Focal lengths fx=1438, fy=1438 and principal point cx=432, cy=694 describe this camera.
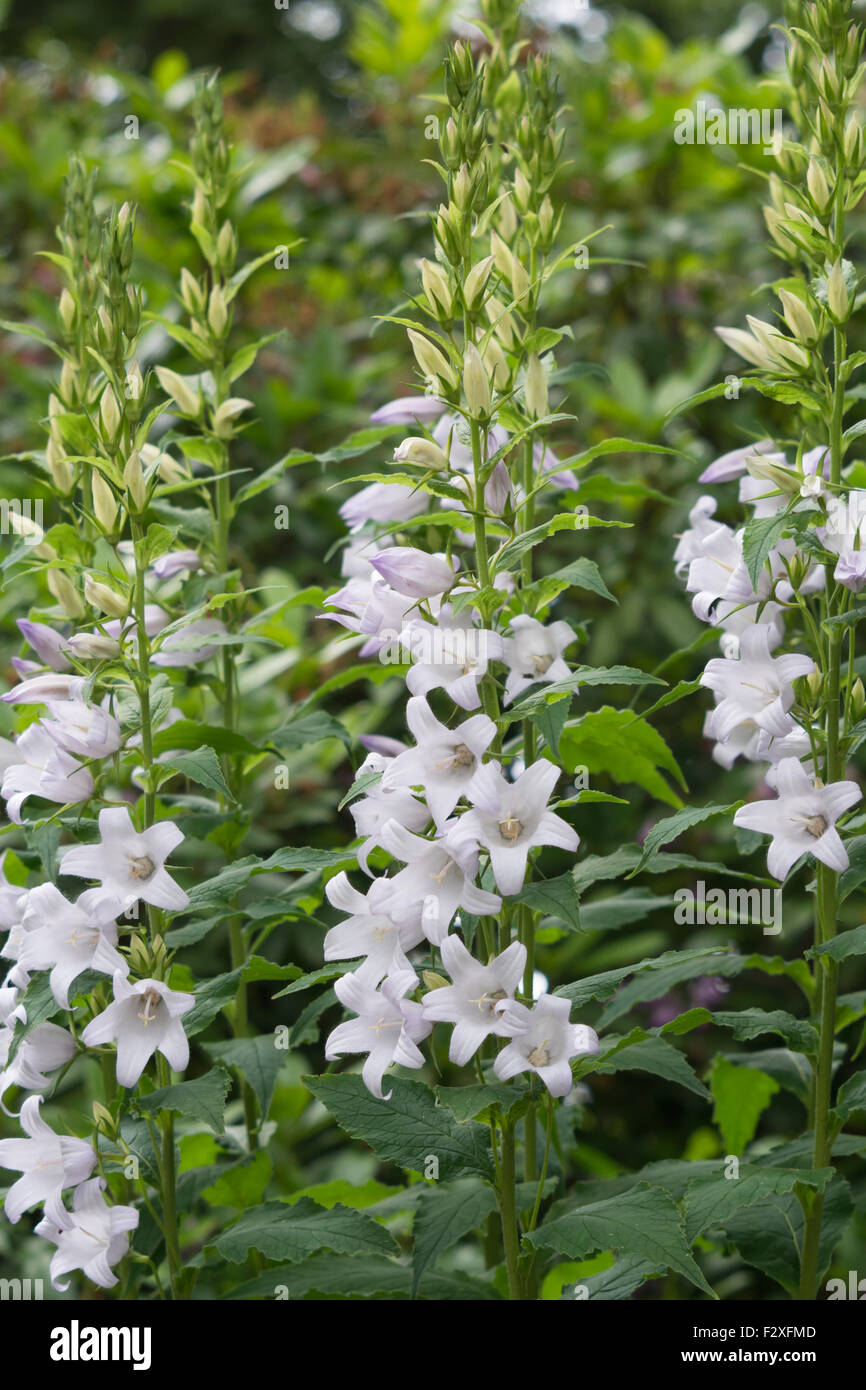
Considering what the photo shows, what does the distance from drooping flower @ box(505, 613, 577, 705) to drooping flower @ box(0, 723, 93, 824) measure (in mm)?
692

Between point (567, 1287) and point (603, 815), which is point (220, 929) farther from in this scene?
point (567, 1287)

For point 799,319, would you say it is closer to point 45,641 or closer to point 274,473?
point 274,473

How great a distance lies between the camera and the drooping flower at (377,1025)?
2090mm

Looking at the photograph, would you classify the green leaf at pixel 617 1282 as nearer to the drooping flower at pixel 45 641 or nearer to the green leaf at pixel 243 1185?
the green leaf at pixel 243 1185

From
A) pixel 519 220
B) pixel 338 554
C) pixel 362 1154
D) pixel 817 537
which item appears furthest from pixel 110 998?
pixel 338 554

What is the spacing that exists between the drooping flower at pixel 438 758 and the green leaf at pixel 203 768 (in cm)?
28

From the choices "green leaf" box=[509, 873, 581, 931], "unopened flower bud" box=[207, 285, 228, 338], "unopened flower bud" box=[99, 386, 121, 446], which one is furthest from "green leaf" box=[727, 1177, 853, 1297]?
"unopened flower bud" box=[207, 285, 228, 338]

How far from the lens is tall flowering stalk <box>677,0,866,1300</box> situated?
Answer: 2.19 metres

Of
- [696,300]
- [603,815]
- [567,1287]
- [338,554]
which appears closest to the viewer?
[567,1287]

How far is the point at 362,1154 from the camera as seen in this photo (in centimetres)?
410

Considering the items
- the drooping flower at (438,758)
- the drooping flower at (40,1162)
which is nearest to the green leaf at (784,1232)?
the drooping flower at (438,758)

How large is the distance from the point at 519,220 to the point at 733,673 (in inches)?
39.9
